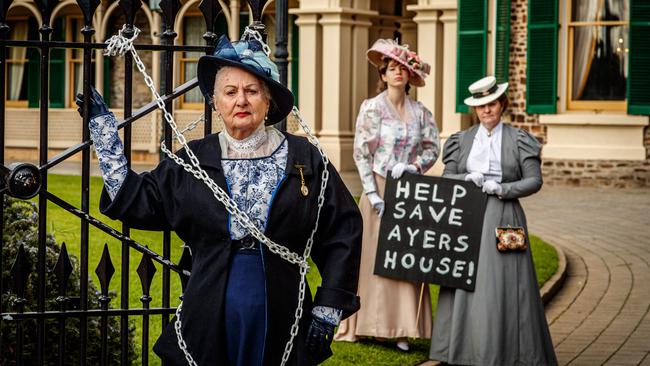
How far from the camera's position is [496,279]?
7477 millimetres

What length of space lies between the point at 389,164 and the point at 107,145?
4207 millimetres

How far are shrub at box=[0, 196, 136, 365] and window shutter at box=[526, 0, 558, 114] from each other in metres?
14.3

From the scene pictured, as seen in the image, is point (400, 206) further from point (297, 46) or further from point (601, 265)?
point (297, 46)

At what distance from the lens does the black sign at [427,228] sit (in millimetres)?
7746

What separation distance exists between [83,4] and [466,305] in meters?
3.82

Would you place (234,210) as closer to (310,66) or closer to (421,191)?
(421,191)

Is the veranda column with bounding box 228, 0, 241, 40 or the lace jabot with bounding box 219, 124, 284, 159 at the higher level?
the veranda column with bounding box 228, 0, 241, 40

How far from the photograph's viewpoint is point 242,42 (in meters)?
4.16

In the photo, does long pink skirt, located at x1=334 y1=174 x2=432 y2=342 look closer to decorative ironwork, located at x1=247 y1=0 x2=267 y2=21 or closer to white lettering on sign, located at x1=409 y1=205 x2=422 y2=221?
white lettering on sign, located at x1=409 y1=205 x2=422 y2=221

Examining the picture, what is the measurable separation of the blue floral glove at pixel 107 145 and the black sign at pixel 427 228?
12.8 feet

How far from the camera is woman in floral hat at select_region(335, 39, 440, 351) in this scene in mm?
7992

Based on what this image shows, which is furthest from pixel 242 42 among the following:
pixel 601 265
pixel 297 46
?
pixel 297 46

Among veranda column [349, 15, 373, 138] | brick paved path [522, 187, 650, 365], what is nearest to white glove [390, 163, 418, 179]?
brick paved path [522, 187, 650, 365]

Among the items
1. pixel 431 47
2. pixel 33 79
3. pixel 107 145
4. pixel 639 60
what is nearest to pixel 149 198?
pixel 107 145
